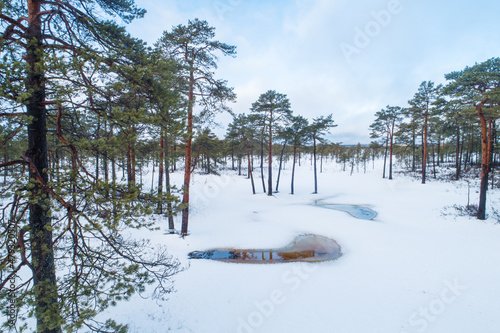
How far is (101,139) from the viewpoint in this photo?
246cm

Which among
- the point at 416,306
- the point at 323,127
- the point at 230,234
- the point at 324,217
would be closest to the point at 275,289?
the point at 416,306

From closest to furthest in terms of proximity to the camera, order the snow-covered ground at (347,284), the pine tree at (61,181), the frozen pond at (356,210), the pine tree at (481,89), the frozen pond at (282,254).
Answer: the pine tree at (61,181) < the snow-covered ground at (347,284) < the frozen pond at (282,254) < the pine tree at (481,89) < the frozen pond at (356,210)

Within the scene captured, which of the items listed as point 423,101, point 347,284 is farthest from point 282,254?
point 423,101

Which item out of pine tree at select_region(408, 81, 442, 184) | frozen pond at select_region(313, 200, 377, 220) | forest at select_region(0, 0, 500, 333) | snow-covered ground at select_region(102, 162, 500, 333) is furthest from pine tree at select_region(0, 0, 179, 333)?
pine tree at select_region(408, 81, 442, 184)

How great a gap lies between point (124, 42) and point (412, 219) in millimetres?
16859

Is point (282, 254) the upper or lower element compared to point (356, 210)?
lower

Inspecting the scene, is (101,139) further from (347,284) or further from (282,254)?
(282,254)

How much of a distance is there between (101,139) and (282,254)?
880 cm

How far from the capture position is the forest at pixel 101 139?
2.53m

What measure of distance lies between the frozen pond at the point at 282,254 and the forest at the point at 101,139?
219cm

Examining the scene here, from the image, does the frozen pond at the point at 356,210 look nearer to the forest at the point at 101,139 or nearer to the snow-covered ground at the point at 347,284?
the snow-covered ground at the point at 347,284

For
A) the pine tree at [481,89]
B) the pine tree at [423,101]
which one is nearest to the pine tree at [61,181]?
the pine tree at [481,89]

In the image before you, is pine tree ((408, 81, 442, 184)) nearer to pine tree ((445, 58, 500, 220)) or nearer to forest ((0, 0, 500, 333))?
forest ((0, 0, 500, 333))

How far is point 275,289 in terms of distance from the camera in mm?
6434
